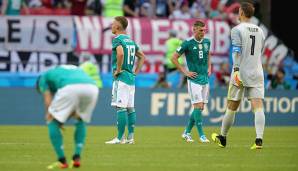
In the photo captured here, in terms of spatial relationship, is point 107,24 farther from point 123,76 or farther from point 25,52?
point 123,76

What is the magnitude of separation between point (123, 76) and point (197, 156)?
336 centimetres

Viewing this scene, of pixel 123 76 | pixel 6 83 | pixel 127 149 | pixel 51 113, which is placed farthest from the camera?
pixel 6 83

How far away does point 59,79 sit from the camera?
12.5m

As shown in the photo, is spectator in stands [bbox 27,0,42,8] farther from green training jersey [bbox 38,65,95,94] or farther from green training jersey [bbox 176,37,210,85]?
green training jersey [bbox 38,65,95,94]

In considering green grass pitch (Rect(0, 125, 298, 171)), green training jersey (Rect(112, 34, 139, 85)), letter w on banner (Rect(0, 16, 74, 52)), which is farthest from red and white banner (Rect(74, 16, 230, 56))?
green training jersey (Rect(112, 34, 139, 85))

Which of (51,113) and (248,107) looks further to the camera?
(248,107)

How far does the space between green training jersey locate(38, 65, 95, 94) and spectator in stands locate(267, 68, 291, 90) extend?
1738cm

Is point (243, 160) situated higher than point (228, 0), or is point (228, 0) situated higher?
point (228, 0)

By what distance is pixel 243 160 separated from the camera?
1426 centimetres

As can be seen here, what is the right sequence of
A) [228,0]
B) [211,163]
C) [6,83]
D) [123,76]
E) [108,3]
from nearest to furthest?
[211,163] < [123,76] < [6,83] < [108,3] < [228,0]

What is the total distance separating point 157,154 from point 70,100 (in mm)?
3286

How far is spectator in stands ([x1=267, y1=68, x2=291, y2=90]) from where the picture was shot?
2933 centimetres

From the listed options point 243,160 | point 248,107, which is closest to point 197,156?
point 243,160

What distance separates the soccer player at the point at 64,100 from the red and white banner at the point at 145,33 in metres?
16.5
